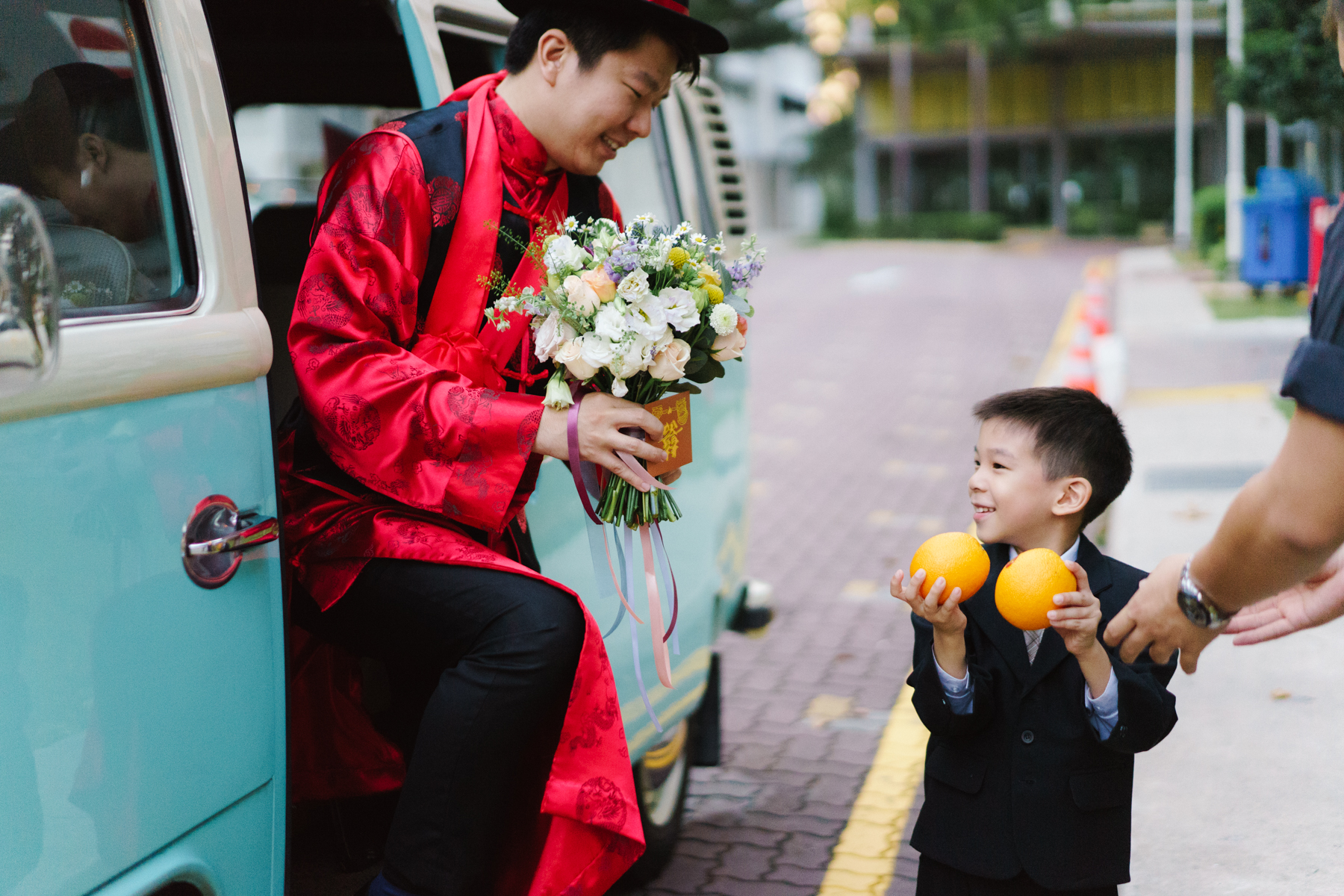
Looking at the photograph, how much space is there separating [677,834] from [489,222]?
209cm

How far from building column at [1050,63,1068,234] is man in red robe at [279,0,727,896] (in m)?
37.3

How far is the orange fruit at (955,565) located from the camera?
211 cm

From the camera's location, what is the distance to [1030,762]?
228 cm

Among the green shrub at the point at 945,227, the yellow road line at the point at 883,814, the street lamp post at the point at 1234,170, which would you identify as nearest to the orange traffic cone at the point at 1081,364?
the yellow road line at the point at 883,814

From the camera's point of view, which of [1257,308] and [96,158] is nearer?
[96,158]

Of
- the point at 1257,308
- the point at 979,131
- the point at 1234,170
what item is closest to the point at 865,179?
the point at 979,131

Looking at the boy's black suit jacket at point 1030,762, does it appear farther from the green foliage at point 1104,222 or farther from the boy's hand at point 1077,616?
the green foliage at point 1104,222

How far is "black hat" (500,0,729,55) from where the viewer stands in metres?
2.41

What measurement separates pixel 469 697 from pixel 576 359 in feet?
1.96

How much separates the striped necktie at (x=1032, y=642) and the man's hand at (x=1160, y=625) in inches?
11.2

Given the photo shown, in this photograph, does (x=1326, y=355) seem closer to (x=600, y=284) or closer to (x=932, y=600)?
(x=932, y=600)

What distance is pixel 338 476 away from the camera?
2346 millimetres

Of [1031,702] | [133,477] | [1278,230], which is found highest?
[133,477]

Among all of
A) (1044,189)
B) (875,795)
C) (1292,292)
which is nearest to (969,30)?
(1044,189)
